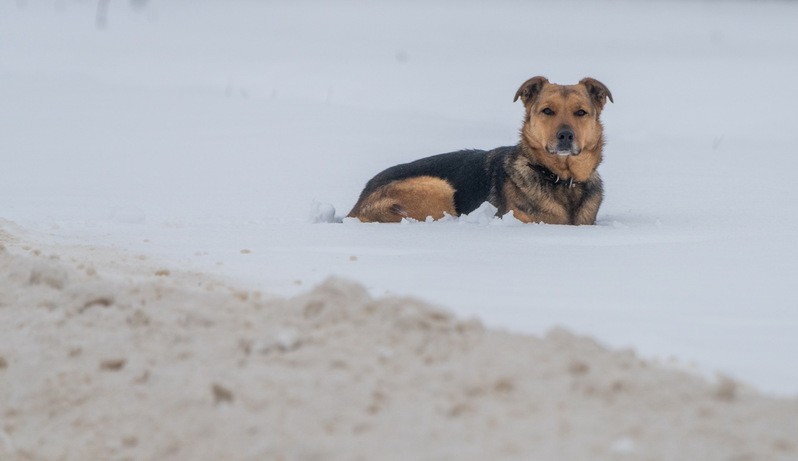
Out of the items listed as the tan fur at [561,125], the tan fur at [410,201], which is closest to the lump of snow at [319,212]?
the tan fur at [410,201]

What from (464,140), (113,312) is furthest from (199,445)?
(464,140)

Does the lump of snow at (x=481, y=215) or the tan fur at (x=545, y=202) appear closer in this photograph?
the lump of snow at (x=481, y=215)

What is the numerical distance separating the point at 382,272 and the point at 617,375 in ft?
6.78

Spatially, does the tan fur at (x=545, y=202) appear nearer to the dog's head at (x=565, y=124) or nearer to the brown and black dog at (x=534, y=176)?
the brown and black dog at (x=534, y=176)

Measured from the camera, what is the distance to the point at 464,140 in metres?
12.8

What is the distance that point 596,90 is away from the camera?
7844 mm

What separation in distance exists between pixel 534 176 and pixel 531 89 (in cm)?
66

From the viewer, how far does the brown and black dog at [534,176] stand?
7527mm

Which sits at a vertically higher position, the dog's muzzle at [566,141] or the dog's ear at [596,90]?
the dog's ear at [596,90]

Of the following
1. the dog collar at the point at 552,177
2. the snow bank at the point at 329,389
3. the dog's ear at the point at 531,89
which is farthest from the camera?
the dog's ear at the point at 531,89

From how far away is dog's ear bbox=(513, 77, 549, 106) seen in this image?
7.82 metres

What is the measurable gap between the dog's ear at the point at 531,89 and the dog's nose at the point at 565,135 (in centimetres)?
57

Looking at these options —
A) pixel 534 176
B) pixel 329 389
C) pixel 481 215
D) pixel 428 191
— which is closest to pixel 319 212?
pixel 428 191

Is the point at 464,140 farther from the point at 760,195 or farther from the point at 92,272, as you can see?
the point at 92,272
